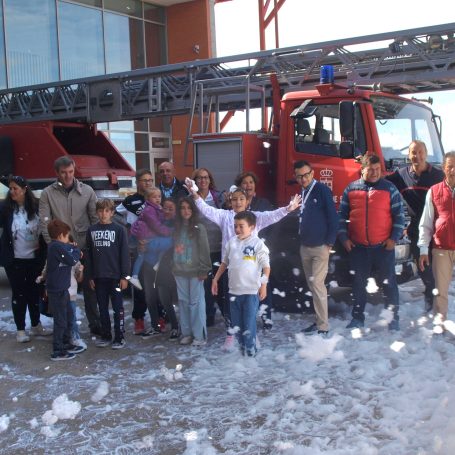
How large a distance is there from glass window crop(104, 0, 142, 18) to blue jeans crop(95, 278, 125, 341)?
16293 mm

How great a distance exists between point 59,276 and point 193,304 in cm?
125

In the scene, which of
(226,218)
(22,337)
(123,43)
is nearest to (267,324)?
(226,218)

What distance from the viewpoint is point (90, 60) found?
19188 mm

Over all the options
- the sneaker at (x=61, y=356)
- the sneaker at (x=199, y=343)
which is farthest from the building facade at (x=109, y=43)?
the sneaker at (x=61, y=356)

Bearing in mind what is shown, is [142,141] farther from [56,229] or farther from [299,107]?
[56,229]

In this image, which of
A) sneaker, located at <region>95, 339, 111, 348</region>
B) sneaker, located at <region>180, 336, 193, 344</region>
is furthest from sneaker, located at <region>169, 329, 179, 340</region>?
sneaker, located at <region>95, 339, 111, 348</region>

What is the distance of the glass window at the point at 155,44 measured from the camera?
2136 cm

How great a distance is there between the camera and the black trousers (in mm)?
5898

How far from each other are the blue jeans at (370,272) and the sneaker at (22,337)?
3.23 metres

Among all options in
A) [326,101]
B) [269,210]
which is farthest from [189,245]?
[326,101]

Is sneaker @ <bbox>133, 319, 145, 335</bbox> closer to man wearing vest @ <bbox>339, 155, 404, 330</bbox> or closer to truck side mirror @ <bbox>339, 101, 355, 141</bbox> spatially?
man wearing vest @ <bbox>339, 155, 404, 330</bbox>

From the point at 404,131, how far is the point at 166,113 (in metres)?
3.70

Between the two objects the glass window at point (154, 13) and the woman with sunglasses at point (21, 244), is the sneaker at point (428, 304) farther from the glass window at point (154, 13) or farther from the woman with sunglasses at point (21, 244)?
the glass window at point (154, 13)

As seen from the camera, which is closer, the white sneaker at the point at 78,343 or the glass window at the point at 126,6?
the white sneaker at the point at 78,343
